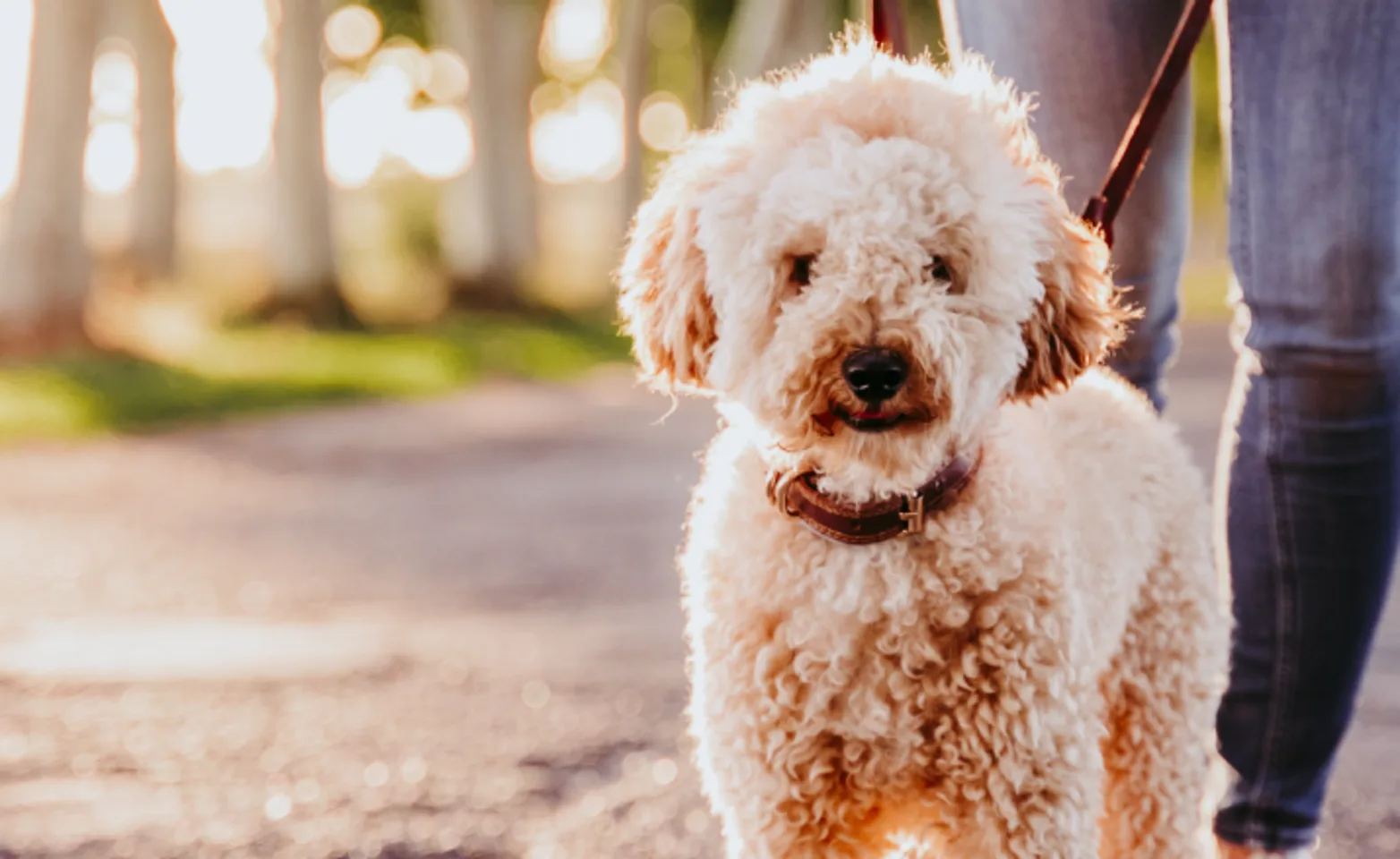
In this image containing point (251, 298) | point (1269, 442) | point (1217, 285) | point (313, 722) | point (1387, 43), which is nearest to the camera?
point (1387, 43)

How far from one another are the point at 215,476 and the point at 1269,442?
6.86 metres

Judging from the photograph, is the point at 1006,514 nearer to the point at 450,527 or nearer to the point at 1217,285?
the point at 450,527

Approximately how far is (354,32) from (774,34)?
5.83m

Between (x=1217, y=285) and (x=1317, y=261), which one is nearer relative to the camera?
(x=1317, y=261)

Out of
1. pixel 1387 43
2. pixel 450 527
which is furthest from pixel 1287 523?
pixel 450 527

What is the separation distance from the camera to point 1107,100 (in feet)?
10.0

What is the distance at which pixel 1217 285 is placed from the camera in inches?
1246

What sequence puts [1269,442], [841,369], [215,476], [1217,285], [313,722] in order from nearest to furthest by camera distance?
[841,369], [1269,442], [313,722], [215,476], [1217,285]

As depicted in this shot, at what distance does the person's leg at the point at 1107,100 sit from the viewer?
3.00m

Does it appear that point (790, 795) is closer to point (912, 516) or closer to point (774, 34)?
point (912, 516)

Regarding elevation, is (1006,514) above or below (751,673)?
above

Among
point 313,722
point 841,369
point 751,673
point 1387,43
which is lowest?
point 313,722

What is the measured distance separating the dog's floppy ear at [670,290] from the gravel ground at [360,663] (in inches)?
46.3

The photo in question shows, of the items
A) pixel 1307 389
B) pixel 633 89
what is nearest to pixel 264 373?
pixel 633 89
